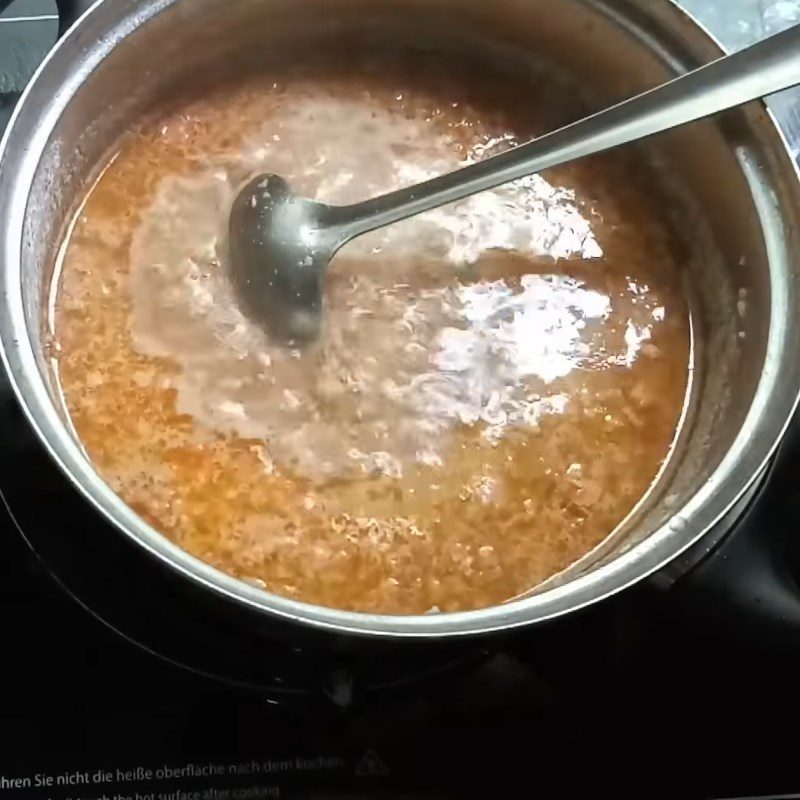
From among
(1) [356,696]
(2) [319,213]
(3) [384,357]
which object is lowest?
(1) [356,696]

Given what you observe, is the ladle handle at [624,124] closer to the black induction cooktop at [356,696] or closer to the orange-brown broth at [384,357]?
the orange-brown broth at [384,357]

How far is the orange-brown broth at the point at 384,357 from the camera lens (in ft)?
3.14

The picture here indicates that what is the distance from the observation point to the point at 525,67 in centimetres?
118

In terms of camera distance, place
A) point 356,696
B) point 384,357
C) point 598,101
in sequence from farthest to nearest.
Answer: point 598,101 < point 384,357 < point 356,696

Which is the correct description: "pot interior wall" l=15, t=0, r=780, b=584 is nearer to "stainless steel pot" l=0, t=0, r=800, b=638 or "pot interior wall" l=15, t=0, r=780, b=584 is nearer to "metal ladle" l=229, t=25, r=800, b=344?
"stainless steel pot" l=0, t=0, r=800, b=638

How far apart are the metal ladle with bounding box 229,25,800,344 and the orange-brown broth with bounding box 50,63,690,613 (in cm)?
3

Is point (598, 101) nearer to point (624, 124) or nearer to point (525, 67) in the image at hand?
point (525, 67)

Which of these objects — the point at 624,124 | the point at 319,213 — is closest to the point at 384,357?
the point at 319,213

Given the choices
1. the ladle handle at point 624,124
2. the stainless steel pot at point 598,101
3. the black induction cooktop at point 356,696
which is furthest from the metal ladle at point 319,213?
the black induction cooktop at point 356,696

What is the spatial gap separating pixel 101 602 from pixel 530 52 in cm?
72

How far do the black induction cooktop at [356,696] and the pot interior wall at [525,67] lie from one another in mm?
109

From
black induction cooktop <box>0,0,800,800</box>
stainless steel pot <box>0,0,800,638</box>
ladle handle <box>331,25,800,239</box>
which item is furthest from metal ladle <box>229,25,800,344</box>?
black induction cooktop <box>0,0,800,800</box>

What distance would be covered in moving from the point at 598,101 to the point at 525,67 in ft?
0.29

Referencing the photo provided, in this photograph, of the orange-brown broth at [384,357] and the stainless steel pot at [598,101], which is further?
the orange-brown broth at [384,357]
